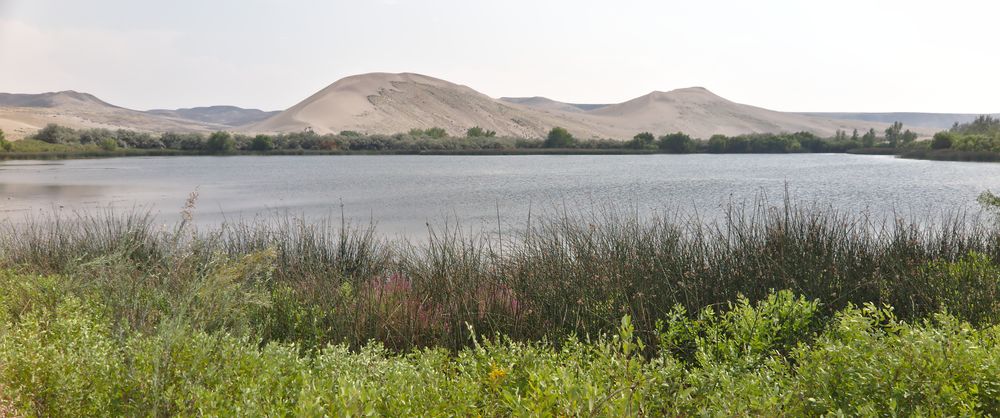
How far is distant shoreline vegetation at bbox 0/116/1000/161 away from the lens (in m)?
55.1

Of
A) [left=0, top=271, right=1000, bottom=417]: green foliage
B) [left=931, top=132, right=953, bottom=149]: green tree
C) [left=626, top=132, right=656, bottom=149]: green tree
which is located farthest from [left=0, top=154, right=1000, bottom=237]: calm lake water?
[left=626, top=132, right=656, bottom=149]: green tree

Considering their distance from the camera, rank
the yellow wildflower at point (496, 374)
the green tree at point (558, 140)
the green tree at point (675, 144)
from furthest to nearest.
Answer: the green tree at point (558, 140), the green tree at point (675, 144), the yellow wildflower at point (496, 374)

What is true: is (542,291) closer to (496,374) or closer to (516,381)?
(516,381)

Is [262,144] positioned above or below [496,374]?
above

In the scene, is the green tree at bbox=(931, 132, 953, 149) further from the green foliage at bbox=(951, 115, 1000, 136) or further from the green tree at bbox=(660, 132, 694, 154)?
the green tree at bbox=(660, 132, 694, 154)

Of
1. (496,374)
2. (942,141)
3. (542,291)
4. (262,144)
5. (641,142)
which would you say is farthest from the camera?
(641,142)

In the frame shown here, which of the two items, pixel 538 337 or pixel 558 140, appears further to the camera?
pixel 558 140

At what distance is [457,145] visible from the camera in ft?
253

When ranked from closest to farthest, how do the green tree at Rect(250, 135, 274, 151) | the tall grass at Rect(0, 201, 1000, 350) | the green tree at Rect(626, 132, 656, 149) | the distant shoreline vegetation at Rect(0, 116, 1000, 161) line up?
the tall grass at Rect(0, 201, 1000, 350)
the distant shoreline vegetation at Rect(0, 116, 1000, 161)
the green tree at Rect(250, 135, 274, 151)
the green tree at Rect(626, 132, 656, 149)

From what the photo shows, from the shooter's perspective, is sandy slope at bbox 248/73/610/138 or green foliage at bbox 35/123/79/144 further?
sandy slope at bbox 248/73/610/138

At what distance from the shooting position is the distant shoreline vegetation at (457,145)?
55.1 m

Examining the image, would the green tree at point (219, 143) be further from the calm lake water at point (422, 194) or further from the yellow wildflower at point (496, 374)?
the yellow wildflower at point (496, 374)

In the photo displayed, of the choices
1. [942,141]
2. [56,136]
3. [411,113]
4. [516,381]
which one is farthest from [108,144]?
[411,113]

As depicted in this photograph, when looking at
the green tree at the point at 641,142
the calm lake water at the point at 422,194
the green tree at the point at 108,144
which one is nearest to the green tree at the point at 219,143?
the green tree at the point at 108,144
